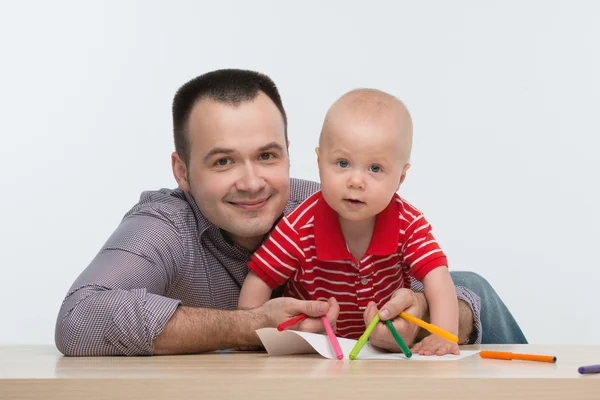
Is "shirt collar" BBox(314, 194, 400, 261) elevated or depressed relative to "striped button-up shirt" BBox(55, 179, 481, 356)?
elevated

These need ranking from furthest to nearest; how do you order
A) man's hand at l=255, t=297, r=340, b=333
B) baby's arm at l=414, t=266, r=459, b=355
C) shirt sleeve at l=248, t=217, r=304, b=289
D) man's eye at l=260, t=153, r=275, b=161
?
man's eye at l=260, t=153, r=275, b=161, shirt sleeve at l=248, t=217, r=304, b=289, baby's arm at l=414, t=266, r=459, b=355, man's hand at l=255, t=297, r=340, b=333

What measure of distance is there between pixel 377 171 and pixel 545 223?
8.42 feet

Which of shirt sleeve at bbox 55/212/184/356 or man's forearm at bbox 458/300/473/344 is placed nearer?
shirt sleeve at bbox 55/212/184/356

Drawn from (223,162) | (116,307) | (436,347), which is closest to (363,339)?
(436,347)

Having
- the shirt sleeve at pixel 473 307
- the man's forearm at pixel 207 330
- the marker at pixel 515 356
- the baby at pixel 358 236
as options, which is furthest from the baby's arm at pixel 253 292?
the marker at pixel 515 356

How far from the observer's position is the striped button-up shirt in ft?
5.63

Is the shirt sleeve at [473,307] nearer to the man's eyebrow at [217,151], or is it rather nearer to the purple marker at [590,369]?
the man's eyebrow at [217,151]

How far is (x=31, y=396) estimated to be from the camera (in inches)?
48.5

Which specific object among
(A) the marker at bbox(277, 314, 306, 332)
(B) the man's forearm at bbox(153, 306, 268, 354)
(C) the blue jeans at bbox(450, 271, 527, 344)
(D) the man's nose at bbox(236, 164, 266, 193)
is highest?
(D) the man's nose at bbox(236, 164, 266, 193)

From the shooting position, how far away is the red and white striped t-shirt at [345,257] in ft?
6.11

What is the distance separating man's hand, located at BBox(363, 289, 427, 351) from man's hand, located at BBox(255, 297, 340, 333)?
0.21 ft

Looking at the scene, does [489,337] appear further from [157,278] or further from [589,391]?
[589,391]

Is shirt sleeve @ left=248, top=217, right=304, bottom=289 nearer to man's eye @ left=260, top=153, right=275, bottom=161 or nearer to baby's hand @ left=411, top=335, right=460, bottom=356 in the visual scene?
man's eye @ left=260, top=153, right=275, bottom=161

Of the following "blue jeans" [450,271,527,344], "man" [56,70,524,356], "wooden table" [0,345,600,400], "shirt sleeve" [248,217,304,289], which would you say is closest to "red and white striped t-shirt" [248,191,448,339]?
"shirt sleeve" [248,217,304,289]
